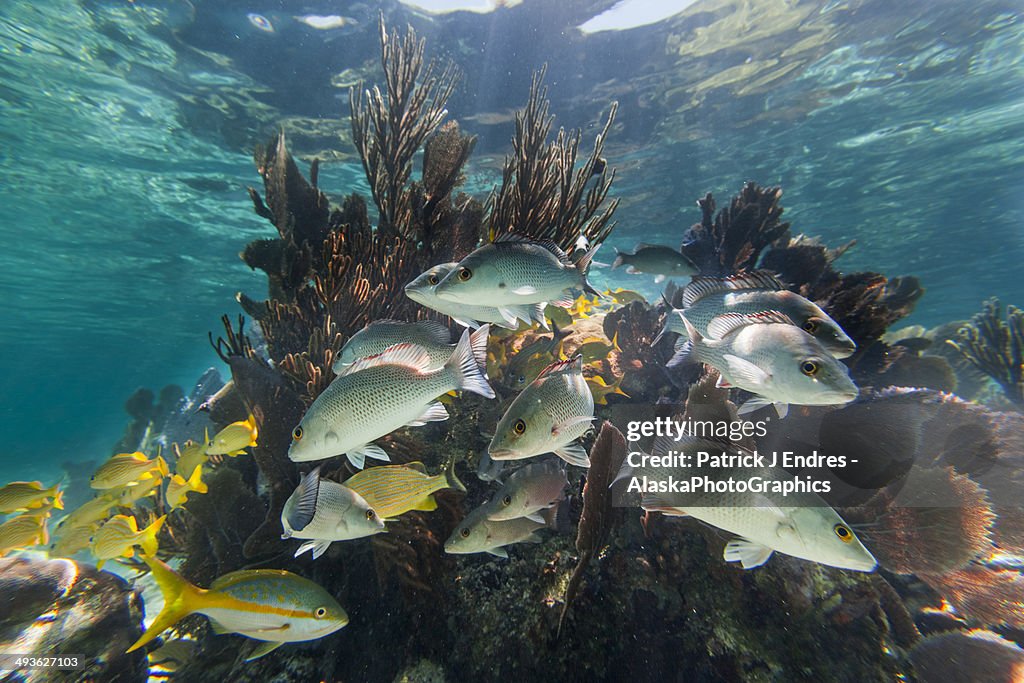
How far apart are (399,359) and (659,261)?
3.87 m

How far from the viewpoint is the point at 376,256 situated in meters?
4.26

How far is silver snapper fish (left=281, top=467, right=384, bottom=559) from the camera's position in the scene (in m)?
2.06

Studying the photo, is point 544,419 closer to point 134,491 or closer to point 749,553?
point 749,553

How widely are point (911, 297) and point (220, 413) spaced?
8964 millimetres

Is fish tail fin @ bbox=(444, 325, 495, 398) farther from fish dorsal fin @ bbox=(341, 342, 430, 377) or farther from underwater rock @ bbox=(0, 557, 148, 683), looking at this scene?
underwater rock @ bbox=(0, 557, 148, 683)

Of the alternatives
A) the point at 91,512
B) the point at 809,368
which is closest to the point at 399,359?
the point at 809,368

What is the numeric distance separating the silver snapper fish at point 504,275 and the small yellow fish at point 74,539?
4.64 m

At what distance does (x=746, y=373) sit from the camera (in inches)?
78.5

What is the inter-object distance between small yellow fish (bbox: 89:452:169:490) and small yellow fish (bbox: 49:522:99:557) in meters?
0.64

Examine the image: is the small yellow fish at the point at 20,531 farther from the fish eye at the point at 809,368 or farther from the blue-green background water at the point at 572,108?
the blue-green background water at the point at 572,108

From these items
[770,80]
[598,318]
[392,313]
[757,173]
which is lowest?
[598,318]

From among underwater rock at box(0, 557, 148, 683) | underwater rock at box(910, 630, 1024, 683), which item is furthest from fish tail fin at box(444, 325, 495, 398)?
underwater rock at box(0, 557, 148, 683)

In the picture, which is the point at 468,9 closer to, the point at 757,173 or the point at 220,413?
the point at 220,413

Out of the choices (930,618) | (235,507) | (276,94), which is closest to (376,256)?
(235,507)
